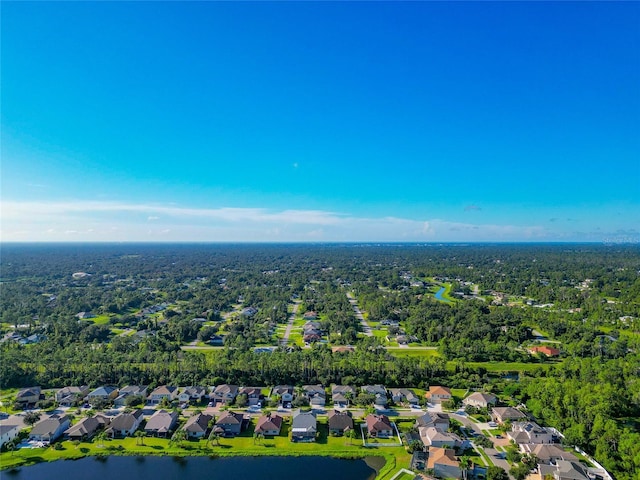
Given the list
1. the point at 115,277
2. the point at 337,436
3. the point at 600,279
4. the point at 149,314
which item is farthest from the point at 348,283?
the point at 337,436

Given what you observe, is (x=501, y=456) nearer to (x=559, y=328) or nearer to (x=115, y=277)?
(x=559, y=328)

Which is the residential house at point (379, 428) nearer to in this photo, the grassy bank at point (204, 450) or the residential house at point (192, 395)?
the grassy bank at point (204, 450)

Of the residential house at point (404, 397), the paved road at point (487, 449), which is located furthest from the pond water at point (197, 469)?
the residential house at point (404, 397)

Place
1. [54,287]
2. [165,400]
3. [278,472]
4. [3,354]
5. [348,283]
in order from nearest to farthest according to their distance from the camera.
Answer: [278,472] < [165,400] < [3,354] < [54,287] < [348,283]

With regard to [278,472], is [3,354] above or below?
above

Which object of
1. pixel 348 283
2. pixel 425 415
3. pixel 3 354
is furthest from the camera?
pixel 348 283

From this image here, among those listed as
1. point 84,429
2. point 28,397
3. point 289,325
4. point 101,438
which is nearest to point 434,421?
point 101,438

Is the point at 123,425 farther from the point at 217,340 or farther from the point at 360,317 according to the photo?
the point at 360,317
